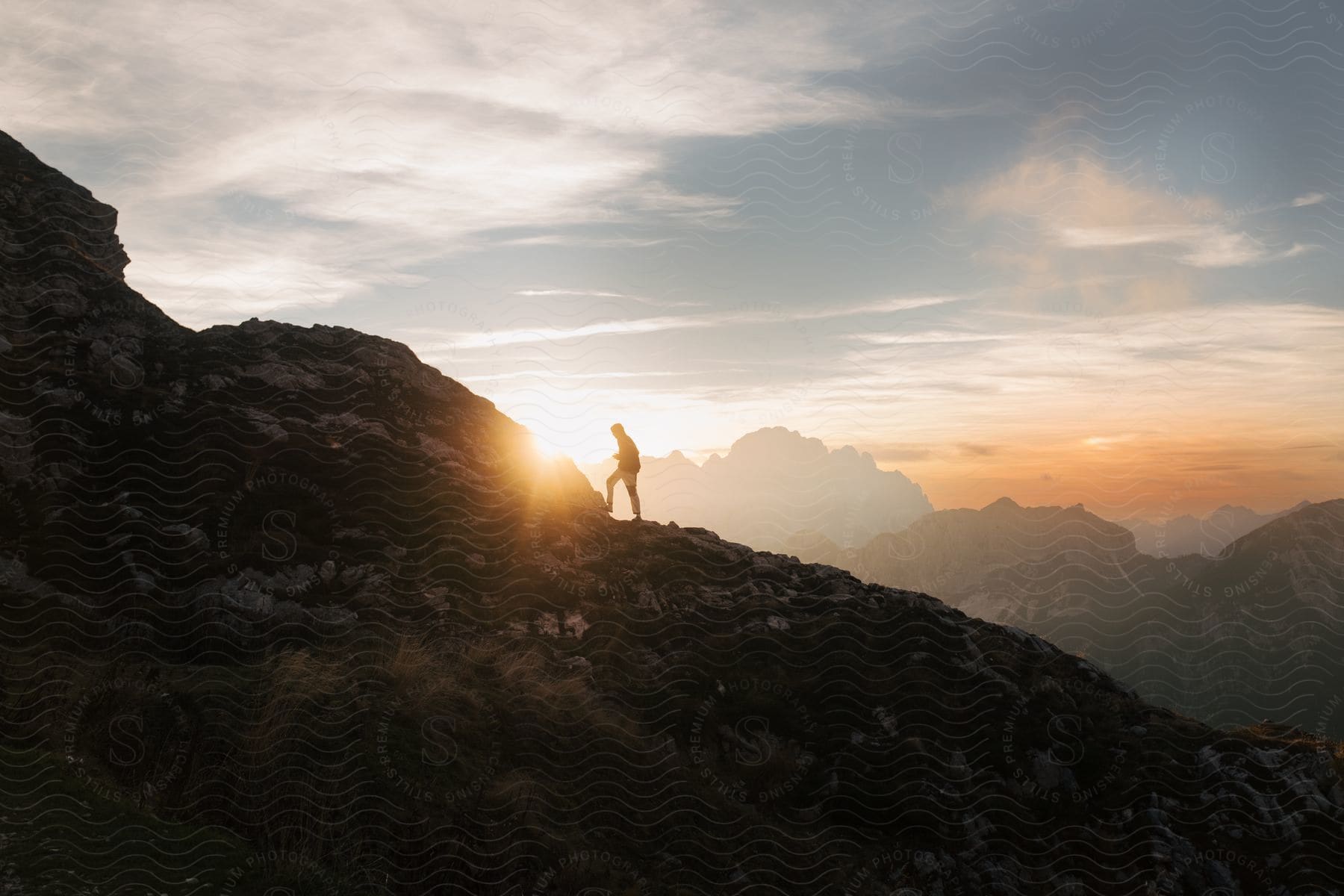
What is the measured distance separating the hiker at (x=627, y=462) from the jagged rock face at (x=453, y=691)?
1.88 m

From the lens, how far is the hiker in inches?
→ 1105

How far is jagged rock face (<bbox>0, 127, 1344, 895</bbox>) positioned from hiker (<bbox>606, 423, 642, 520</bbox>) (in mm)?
1884

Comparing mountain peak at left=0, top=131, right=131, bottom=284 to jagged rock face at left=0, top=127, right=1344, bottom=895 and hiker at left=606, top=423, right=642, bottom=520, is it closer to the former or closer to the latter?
jagged rock face at left=0, top=127, right=1344, bottom=895

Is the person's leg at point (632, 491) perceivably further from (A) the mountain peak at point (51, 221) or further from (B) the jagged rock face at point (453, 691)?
(A) the mountain peak at point (51, 221)

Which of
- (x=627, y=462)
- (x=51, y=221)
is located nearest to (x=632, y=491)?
(x=627, y=462)

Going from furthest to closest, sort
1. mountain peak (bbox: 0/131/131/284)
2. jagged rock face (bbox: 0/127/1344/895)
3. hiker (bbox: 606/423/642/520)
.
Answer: hiker (bbox: 606/423/642/520) → mountain peak (bbox: 0/131/131/284) → jagged rock face (bbox: 0/127/1344/895)

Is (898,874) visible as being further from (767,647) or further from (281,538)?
(281,538)

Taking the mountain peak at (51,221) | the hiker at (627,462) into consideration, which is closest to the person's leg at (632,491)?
the hiker at (627,462)

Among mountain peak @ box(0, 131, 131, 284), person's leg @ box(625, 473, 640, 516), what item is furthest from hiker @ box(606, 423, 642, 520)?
mountain peak @ box(0, 131, 131, 284)

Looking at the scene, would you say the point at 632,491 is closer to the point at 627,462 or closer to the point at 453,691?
the point at 627,462

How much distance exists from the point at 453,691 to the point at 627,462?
42.0ft

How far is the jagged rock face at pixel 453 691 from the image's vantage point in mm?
12969

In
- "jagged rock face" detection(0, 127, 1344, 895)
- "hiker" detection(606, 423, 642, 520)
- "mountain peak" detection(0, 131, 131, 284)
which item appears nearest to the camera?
"jagged rock face" detection(0, 127, 1344, 895)

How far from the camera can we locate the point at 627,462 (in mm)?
28047
